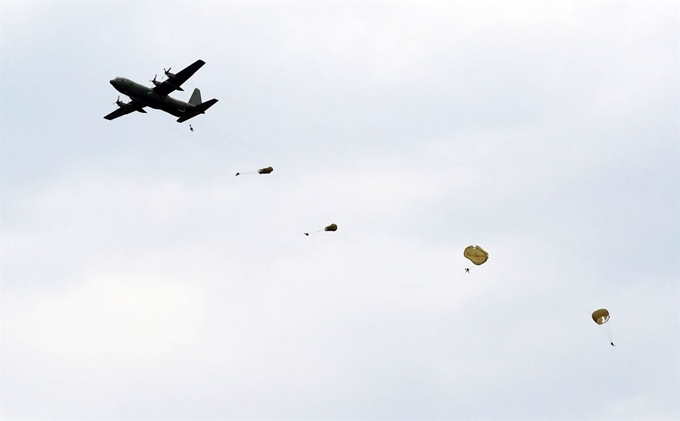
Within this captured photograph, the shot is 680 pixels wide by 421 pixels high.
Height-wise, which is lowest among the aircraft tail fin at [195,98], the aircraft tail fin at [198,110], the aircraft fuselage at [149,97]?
the aircraft fuselage at [149,97]

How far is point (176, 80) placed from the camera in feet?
258

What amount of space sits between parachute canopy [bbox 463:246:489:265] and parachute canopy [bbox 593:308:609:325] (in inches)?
440

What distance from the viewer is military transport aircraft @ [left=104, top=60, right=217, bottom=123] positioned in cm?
7788

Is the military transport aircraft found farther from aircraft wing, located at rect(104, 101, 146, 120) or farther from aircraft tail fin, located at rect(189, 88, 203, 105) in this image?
aircraft tail fin, located at rect(189, 88, 203, 105)

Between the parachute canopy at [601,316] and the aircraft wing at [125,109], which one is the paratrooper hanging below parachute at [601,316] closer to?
the parachute canopy at [601,316]

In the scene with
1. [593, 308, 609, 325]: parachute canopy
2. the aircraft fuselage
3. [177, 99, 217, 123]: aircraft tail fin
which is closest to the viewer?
[593, 308, 609, 325]: parachute canopy

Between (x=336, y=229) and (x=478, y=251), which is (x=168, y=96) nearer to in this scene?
(x=336, y=229)

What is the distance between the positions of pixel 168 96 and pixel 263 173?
1727 centimetres

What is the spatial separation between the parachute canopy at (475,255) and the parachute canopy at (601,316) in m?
11.2

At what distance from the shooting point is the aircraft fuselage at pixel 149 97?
77750 mm

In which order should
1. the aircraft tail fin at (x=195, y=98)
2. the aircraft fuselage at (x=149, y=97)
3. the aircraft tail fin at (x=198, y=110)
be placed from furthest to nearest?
the aircraft tail fin at (x=195, y=98)
the aircraft tail fin at (x=198, y=110)
the aircraft fuselage at (x=149, y=97)

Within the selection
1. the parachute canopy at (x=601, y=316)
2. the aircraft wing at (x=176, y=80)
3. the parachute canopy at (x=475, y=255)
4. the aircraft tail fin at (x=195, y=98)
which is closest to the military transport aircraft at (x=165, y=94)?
the aircraft wing at (x=176, y=80)

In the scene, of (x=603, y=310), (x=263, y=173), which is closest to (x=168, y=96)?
(x=263, y=173)

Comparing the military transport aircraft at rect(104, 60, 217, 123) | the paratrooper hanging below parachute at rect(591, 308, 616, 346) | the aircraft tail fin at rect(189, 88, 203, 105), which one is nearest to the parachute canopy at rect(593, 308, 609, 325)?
the paratrooper hanging below parachute at rect(591, 308, 616, 346)
